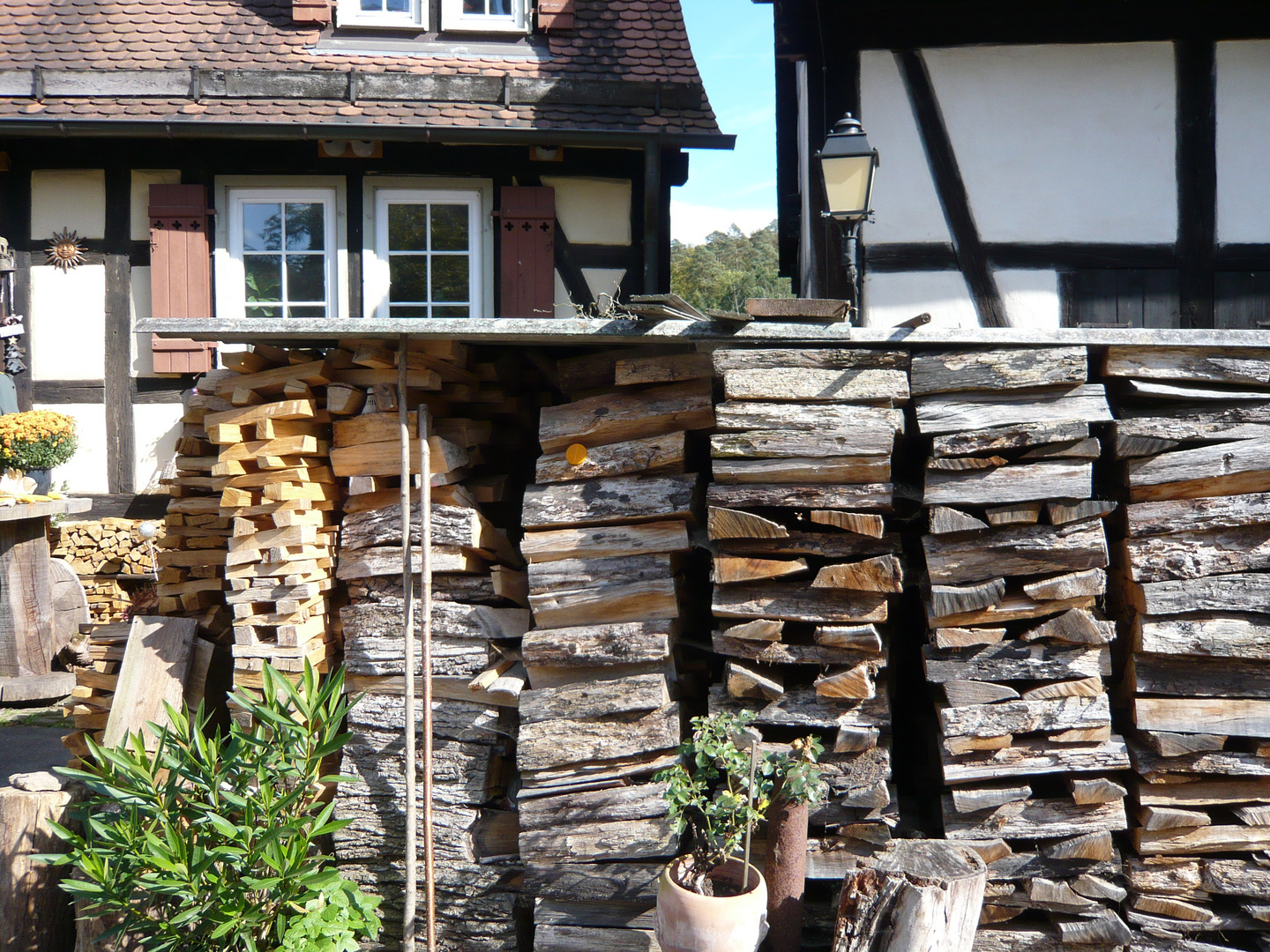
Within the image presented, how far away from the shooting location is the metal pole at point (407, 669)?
13.8 feet

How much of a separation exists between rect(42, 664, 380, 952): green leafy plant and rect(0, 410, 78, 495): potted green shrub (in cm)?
417

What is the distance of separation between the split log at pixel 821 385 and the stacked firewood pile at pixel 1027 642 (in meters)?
0.22

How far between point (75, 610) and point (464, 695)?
543 centimetres

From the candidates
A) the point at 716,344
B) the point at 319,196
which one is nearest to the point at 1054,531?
the point at 716,344

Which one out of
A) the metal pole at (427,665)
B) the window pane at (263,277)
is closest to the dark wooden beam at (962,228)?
the metal pole at (427,665)

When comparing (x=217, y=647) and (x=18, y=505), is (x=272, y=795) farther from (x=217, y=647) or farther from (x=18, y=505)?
(x=18, y=505)

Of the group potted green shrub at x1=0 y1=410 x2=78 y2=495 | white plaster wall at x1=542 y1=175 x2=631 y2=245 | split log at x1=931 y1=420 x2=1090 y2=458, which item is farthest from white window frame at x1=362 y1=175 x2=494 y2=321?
split log at x1=931 y1=420 x2=1090 y2=458

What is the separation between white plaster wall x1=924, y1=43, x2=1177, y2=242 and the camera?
561 centimetres

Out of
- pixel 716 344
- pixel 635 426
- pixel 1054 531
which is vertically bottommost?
pixel 1054 531

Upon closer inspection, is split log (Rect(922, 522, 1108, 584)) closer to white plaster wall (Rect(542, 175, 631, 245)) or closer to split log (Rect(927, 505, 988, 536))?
split log (Rect(927, 505, 988, 536))

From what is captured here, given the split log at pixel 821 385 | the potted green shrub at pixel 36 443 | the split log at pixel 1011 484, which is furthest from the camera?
the potted green shrub at pixel 36 443

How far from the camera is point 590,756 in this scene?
13.8 ft

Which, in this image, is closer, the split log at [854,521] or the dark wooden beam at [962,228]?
the split log at [854,521]

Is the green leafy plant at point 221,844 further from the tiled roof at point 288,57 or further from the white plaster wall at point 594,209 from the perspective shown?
the tiled roof at point 288,57
